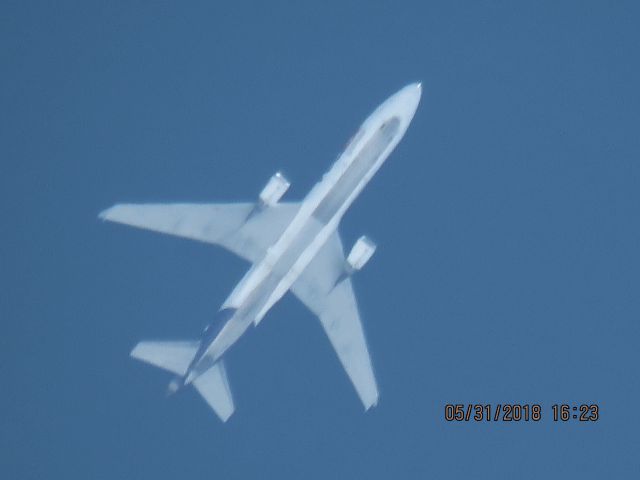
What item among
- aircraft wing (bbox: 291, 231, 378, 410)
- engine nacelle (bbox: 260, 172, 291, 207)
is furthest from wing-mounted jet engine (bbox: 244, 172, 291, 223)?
aircraft wing (bbox: 291, 231, 378, 410)

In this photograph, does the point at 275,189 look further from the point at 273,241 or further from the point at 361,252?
the point at 361,252

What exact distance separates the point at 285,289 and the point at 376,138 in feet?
25.9

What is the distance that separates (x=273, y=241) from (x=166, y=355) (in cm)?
681

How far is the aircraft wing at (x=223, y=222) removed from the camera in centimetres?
4366

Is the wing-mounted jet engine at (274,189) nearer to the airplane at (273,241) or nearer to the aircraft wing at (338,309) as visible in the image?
the airplane at (273,241)

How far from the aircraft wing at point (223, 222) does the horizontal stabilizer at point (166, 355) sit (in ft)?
16.6

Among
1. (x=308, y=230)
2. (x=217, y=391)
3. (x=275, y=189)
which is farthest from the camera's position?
(x=308, y=230)

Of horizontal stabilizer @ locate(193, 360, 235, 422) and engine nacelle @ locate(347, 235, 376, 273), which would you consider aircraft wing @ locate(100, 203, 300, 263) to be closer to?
engine nacelle @ locate(347, 235, 376, 273)

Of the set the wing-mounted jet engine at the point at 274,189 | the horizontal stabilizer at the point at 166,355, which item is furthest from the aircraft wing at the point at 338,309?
the horizontal stabilizer at the point at 166,355

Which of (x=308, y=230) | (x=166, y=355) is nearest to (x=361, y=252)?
(x=308, y=230)

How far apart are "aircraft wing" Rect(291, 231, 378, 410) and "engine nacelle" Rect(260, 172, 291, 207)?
398cm

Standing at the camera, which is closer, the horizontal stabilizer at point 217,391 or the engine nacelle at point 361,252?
the horizontal stabilizer at point 217,391

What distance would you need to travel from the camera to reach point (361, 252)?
143ft

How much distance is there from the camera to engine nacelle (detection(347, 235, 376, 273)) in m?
43.6
